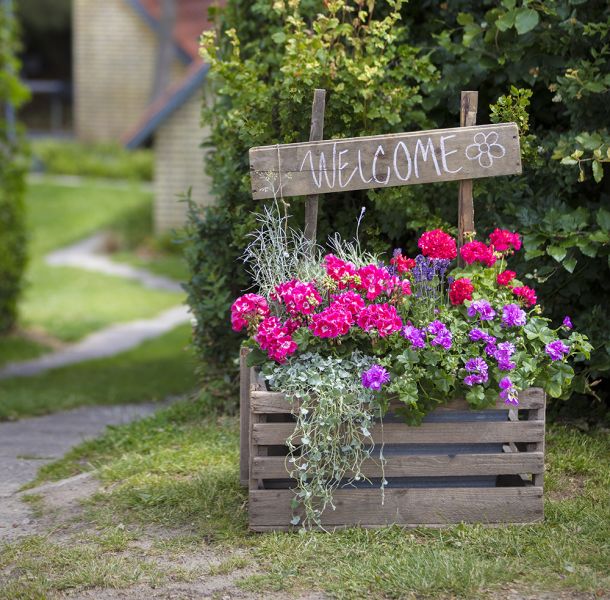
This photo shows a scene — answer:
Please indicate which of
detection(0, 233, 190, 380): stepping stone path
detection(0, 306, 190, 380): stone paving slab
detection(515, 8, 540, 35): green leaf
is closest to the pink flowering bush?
detection(515, 8, 540, 35): green leaf

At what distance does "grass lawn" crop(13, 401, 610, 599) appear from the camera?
3.78 meters

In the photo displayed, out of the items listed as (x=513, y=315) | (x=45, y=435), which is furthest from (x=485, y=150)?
(x=45, y=435)

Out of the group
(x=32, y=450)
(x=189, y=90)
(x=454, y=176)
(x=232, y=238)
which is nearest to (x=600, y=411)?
(x=454, y=176)

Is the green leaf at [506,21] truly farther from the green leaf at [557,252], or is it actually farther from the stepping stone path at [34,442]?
the stepping stone path at [34,442]

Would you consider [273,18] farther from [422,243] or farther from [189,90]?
[189,90]

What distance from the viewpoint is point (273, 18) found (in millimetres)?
6000

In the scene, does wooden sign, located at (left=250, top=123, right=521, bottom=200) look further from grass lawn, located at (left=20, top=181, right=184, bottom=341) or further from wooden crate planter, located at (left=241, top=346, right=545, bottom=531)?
grass lawn, located at (left=20, top=181, right=184, bottom=341)

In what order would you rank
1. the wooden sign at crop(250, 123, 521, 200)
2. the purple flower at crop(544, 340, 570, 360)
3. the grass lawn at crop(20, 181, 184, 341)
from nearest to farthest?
the purple flower at crop(544, 340, 570, 360)
the wooden sign at crop(250, 123, 521, 200)
the grass lawn at crop(20, 181, 184, 341)

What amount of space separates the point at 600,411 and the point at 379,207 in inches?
70.4

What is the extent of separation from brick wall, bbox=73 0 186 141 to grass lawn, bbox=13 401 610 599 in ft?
72.1

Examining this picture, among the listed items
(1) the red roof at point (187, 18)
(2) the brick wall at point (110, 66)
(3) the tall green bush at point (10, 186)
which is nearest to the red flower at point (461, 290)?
(3) the tall green bush at point (10, 186)

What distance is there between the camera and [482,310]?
164 inches

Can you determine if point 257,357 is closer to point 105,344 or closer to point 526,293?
point 526,293

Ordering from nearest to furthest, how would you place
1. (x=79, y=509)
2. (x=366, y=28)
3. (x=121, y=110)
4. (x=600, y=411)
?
(x=79, y=509), (x=366, y=28), (x=600, y=411), (x=121, y=110)
